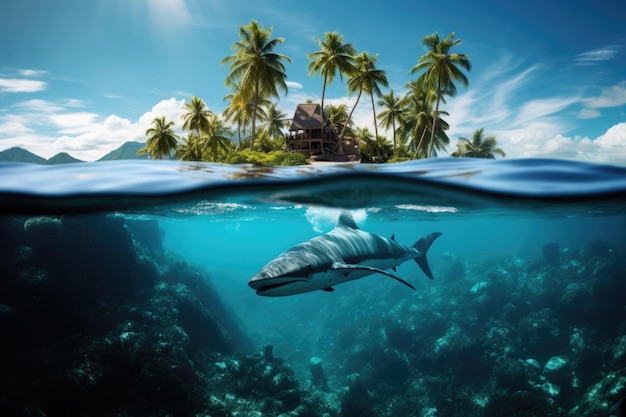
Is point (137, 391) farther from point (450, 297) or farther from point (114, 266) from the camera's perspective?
point (450, 297)

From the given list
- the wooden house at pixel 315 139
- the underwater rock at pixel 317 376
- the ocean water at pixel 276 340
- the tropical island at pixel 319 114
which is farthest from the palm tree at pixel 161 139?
the underwater rock at pixel 317 376

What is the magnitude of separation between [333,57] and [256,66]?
33.0 feet

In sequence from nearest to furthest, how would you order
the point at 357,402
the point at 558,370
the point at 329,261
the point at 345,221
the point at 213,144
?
the point at 329,261
the point at 345,221
the point at 357,402
the point at 558,370
the point at 213,144

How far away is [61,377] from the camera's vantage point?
9.67m

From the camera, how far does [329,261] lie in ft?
19.1

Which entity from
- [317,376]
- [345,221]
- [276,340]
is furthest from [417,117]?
[345,221]

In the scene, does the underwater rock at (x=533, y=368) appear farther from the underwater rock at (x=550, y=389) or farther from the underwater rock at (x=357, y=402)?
the underwater rock at (x=357, y=402)

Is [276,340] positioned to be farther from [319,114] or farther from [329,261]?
[319,114]

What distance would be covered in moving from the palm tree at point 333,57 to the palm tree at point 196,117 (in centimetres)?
1466

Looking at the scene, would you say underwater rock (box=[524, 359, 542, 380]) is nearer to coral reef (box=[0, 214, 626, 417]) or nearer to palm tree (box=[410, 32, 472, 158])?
coral reef (box=[0, 214, 626, 417])

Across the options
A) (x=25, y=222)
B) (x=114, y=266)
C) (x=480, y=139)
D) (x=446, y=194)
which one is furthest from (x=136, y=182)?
(x=480, y=139)

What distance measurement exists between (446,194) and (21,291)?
14.4 metres

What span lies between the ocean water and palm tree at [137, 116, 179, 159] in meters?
25.5

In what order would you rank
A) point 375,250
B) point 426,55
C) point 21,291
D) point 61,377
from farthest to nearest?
1. point 426,55
2. point 21,291
3. point 61,377
4. point 375,250
